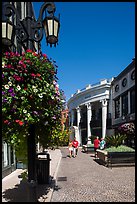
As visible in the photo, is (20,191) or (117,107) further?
(117,107)

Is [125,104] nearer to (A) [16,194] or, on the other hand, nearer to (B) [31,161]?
(A) [16,194]

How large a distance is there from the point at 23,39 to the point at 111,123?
35232 mm

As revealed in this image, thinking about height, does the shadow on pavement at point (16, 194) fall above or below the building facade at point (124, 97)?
below

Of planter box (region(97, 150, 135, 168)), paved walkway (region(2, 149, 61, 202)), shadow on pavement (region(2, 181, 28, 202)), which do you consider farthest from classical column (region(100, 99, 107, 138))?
shadow on pavement (region(2, 181, 28, 202))

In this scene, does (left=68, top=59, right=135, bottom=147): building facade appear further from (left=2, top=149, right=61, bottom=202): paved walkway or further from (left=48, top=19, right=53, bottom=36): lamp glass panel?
(left=48, top=19, right=53, bottom=36): lamp glass panel

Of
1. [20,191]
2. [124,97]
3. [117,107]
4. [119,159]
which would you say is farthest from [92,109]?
[20,191]

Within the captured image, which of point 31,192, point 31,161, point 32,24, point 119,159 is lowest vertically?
point 119,159

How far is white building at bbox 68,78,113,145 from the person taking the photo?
137 feet

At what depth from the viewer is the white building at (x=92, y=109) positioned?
137 feet

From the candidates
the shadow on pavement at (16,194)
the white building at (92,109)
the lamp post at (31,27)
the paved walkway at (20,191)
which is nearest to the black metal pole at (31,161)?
the lamp post at (31,27)

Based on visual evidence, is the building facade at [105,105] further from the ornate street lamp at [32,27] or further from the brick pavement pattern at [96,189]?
the ornate street lamp at [32,27]

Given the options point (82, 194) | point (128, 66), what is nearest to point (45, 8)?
point (82, 194)

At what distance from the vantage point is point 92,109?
4919 cm

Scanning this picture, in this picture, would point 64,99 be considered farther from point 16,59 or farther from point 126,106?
point 126,106
